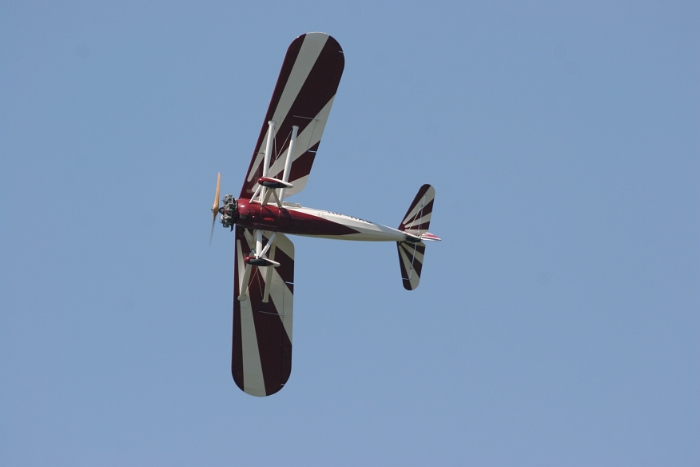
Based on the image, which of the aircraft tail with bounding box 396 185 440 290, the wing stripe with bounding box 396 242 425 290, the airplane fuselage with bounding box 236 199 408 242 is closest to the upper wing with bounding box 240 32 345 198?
the airplane fuselage with bounding box 236 199 408 242

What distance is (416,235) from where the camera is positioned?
2450 cm

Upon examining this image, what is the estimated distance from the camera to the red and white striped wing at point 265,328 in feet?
78.2

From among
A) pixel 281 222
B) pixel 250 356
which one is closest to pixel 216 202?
pixel 281 222

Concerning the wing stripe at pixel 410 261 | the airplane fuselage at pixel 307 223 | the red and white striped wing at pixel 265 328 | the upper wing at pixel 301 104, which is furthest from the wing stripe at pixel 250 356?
the wing stripe at pixel 410 261

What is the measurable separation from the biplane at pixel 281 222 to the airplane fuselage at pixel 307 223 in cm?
3

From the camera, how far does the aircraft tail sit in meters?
24.6

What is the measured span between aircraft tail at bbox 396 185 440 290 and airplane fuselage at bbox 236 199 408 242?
1018 millimetres

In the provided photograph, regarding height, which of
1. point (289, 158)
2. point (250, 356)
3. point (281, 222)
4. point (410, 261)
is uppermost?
point (289, 158)

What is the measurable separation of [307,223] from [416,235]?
138 inches

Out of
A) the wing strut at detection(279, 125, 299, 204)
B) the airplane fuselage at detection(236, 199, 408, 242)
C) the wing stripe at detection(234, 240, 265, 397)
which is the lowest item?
the wing stripe at detection(234, 240, 265, 397)

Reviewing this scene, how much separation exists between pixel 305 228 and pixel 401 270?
3.53 m

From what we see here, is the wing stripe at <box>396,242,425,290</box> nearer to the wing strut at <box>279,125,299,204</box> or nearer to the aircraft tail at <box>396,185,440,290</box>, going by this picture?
the aircraft tail at <box>396,185,440,290</box>

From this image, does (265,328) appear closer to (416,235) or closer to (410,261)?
(410,261)

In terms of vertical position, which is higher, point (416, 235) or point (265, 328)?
point (416, 235)
